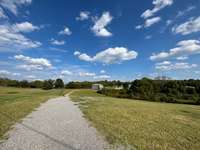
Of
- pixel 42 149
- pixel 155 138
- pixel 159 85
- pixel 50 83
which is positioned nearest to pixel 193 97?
pixel 159 85

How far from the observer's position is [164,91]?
48.0m

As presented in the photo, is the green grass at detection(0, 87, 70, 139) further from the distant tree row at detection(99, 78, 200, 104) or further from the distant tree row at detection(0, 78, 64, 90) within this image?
the distant tree row at detection(0, 78, 64, 90)

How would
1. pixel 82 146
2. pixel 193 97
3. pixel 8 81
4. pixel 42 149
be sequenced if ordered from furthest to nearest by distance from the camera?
pixel 8 81 < pixel 193 97 < pixel 82 146 < pixel 42 149

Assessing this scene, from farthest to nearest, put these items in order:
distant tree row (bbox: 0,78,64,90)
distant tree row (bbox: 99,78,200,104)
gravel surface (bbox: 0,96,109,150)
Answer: distant tree row (bbox: 0,78,64,90) < distant tree row (bbox: 99,78,200,104) < gravel surface (bbox: 0,96,109,150)

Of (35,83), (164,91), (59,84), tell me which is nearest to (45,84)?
(35,83)

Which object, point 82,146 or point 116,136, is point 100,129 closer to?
point 116,136

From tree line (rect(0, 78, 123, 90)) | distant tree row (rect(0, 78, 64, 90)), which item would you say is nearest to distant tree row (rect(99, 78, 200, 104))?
tree line (rect(0, 78, 123, 90))

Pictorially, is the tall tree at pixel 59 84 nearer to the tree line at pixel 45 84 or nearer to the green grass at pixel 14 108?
the tree line at pixel 45 84

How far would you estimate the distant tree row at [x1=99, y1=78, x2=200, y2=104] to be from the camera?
135ft

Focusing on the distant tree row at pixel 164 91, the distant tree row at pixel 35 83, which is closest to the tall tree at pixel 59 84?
the distant tree row at pixel 35 83

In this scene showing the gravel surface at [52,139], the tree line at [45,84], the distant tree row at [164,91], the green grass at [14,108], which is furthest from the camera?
the tree line at [45,84]

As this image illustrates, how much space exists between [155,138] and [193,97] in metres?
40.5

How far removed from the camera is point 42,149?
4180mm

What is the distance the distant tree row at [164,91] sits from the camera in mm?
41281
